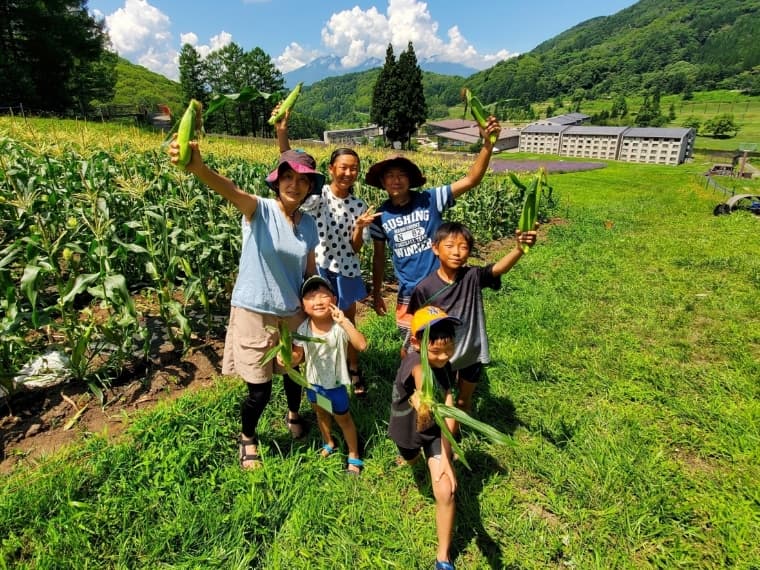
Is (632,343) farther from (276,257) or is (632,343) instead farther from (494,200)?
(494,200)

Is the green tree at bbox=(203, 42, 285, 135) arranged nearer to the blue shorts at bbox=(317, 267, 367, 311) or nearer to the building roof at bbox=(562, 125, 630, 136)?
the building roof at bbox=(562, 125, 630, 136)

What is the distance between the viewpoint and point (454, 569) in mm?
2346

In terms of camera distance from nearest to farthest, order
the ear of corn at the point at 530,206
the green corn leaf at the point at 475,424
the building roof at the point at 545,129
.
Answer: the green corn leaf at the point at 475,424, the ear of corn at the point at 530,206, the building roof at the point at 545,129

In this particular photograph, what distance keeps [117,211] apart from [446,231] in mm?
4568

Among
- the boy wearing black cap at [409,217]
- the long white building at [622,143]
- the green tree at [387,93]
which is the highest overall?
the green tree at [387,93]

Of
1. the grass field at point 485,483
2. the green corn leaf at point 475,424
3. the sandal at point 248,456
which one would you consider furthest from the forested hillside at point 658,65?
the green corn leaf at point 475,424

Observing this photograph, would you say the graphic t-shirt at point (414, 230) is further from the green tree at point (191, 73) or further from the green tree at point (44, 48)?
the green tree at point (191, 73)

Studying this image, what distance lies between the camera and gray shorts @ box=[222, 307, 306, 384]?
2764mm

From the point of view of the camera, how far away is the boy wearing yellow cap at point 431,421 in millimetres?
2250

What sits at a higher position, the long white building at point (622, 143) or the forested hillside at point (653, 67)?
the forested hillside at point (653, 67)

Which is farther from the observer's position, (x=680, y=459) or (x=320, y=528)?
(x=680, y=459)

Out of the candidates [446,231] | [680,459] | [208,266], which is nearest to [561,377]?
[680,459]

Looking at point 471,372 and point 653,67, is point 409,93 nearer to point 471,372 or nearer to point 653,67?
point 471,372

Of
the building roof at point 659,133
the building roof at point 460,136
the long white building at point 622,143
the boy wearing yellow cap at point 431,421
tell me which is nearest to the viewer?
the boy wearing yellow cap at point 431,421
